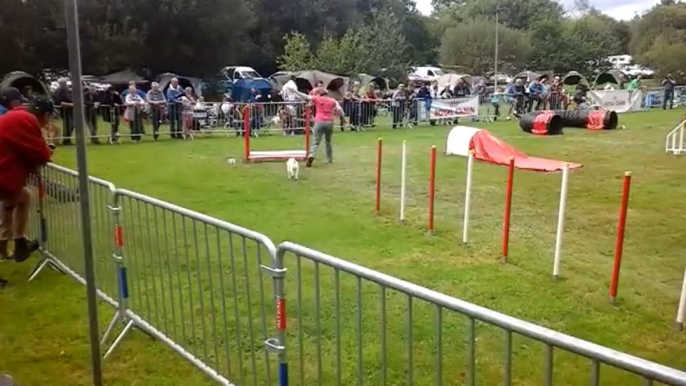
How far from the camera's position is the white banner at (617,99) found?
30.9 metres

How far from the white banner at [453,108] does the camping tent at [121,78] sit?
17546mm

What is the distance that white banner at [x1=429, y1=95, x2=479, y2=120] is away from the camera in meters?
25.0

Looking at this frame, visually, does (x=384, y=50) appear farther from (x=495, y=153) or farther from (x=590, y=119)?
(x=495, y=153)

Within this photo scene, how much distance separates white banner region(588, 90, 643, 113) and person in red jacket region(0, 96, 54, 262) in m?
28.1

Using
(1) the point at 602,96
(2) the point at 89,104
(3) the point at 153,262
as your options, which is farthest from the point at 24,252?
(1) the point at 602,96

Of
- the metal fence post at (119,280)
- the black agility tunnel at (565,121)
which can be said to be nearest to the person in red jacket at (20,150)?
the metal fence post at (119,280)

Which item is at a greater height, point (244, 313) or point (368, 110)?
point (368, 110)

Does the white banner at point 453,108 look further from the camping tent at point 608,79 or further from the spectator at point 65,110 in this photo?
the camping tent at point 608,79

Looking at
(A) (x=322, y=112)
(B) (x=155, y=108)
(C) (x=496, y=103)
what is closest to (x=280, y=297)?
(A) (x=322, y=112)

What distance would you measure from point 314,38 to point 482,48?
15.9 meters

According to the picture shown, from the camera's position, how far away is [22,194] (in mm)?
6781

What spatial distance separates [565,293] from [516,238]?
2151 mm

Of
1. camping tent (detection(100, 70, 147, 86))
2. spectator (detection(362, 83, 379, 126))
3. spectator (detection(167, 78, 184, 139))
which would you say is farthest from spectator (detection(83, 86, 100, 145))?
camping tent (detection(100, 70, 147, 86))

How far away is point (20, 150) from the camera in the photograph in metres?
6.42
